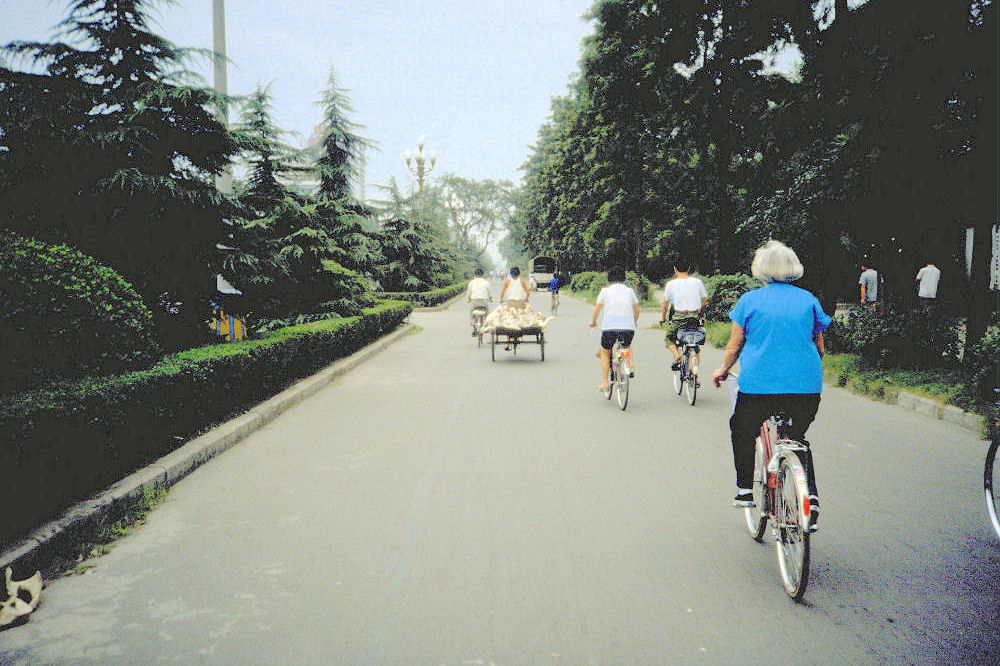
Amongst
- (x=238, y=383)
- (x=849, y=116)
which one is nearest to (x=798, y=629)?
(x=238, y=383)

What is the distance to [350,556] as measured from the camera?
4.66 meters

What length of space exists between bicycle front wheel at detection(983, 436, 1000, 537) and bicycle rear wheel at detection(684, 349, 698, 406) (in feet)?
16.9

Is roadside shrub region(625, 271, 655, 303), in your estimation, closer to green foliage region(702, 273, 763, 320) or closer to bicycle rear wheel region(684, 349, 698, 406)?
green foliage region(702, 273, 763, 320)

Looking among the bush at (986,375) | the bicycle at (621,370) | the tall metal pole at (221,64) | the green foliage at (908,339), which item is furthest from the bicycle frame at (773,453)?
the tall metal pole at (221,64)

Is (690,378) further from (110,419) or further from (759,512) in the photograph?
(110,419)

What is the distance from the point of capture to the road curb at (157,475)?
446cm

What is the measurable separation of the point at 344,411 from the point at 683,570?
249 inches

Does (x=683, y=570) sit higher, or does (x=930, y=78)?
(x=930, y=78)

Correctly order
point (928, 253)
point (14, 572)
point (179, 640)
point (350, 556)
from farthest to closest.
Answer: point (928, 253) < point (350, 556) < point (14, 572) < point (179, 640)

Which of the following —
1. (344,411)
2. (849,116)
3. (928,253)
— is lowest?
(344,411)

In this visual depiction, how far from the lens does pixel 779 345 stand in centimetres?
432

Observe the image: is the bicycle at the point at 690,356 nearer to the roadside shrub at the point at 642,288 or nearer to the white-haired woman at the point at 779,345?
the white-haired woman at the point at 779,345

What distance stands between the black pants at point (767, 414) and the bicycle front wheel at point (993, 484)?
141 centimetres

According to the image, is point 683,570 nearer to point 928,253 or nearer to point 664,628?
point 664,628
